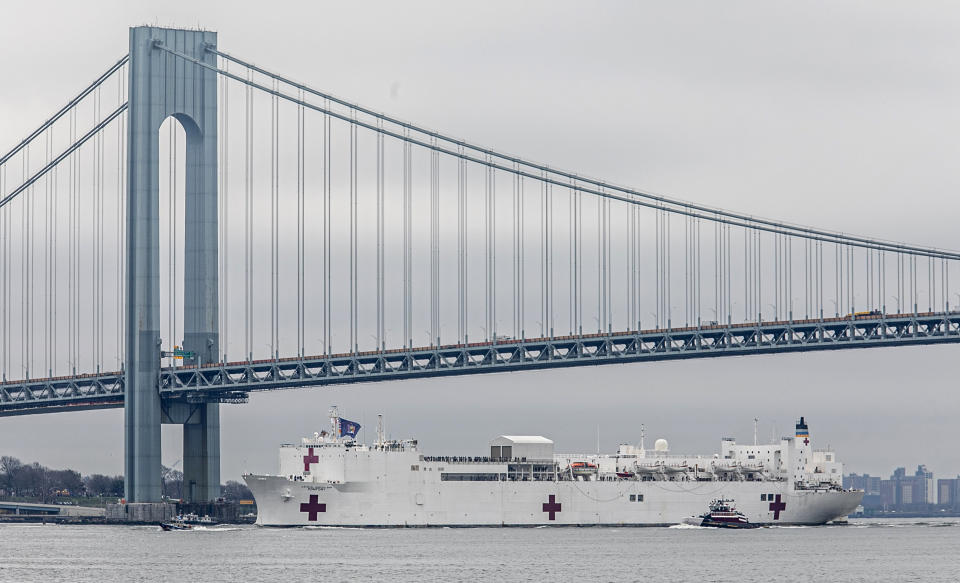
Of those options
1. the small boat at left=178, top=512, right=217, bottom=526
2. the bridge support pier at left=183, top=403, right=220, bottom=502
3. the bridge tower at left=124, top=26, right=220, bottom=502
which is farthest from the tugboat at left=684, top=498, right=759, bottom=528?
the bridge tower at left=124, top=26, right=220, bottom=502

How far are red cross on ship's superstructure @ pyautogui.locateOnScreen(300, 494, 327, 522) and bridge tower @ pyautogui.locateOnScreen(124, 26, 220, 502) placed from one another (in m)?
6.85

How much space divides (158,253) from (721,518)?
2007 centimetres

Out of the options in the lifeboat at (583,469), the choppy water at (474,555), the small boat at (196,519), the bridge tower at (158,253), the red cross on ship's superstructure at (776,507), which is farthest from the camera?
the red cross on ship's superstructure at (776,507)

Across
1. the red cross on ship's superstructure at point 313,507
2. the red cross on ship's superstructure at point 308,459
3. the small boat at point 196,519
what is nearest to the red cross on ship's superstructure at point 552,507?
the red cross on ship's superstructure at point 313,507

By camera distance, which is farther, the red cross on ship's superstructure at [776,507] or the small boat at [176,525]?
the red cross on ship's superstructure at [776,507]

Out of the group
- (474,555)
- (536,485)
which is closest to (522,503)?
(536,485)

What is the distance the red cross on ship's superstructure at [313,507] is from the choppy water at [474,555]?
1.78 ft

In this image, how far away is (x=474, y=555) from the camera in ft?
178

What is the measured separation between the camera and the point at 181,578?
1863 inches

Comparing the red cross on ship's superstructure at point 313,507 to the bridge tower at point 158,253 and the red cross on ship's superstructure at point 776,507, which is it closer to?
the bridge tower at point 158,253

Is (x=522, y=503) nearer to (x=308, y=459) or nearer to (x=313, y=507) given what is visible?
(x=313, y=507)

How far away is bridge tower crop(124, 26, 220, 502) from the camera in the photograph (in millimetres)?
70062

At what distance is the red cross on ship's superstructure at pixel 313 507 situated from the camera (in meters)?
66.5

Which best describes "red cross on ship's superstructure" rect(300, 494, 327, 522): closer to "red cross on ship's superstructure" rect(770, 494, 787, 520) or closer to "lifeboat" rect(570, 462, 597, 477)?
"lifeboat" rect(570, 462, 597, 477)
